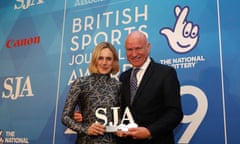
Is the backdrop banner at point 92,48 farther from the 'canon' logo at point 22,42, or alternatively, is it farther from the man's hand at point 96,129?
the man's hand at point 96,129

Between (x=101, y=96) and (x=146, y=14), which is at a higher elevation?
(x=146, y=14)

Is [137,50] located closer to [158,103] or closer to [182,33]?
[158,103]

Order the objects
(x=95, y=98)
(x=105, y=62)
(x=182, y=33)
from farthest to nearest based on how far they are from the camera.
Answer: (x=182, y=33) → (x=105, y=62) → (x=95, y=98)

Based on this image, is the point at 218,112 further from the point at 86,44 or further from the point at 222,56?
the point at 86,44

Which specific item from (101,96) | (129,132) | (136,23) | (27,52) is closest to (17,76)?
(27,52)

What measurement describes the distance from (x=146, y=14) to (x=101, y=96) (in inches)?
42.9

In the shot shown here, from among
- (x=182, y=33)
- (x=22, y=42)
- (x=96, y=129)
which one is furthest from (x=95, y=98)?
(x=22, y=42)

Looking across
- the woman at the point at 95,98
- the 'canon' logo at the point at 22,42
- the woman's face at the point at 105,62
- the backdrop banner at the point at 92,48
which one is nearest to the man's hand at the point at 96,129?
the woman at the point at 95,98

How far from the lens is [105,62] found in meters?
1.86

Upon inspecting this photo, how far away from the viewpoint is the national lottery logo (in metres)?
2.33

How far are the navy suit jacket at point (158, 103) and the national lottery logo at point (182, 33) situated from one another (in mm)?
671

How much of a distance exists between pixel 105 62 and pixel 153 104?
0.40m

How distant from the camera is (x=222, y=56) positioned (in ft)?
7.19

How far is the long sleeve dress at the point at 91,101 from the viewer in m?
1.72
